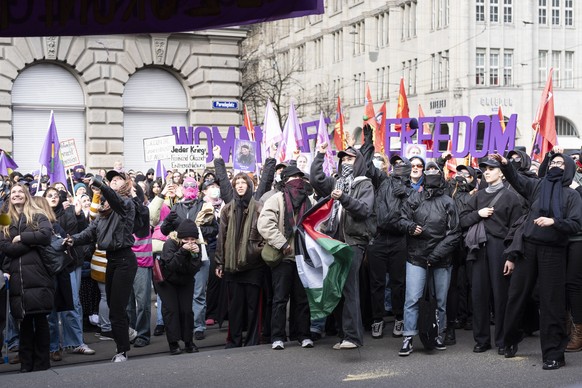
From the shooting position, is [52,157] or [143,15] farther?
[52,157]

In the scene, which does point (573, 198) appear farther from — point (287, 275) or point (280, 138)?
point (280, 138)

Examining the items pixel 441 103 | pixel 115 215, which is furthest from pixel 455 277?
pixel 441 103

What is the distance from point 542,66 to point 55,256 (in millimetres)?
53061

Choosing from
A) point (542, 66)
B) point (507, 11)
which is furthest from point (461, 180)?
point (542, 66)

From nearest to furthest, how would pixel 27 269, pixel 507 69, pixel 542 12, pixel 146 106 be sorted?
pixel 27 269, pixel 146 106, pixel 507 69, pixel 542 12

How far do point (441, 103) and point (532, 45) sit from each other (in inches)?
266

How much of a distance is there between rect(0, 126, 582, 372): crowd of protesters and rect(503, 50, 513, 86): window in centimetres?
4829

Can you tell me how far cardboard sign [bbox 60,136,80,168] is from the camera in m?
17.3

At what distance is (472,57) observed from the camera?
56688mm

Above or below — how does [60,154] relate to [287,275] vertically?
above

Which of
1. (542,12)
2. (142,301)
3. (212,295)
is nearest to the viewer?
(142,301)

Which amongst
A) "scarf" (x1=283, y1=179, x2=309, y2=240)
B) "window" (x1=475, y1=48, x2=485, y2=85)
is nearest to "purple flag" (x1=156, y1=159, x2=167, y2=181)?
"scarf" (x1=283, y1=179, x2=309, y2=240)

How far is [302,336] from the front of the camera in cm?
1049

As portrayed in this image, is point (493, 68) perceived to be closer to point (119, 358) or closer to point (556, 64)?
point (556, 64)
